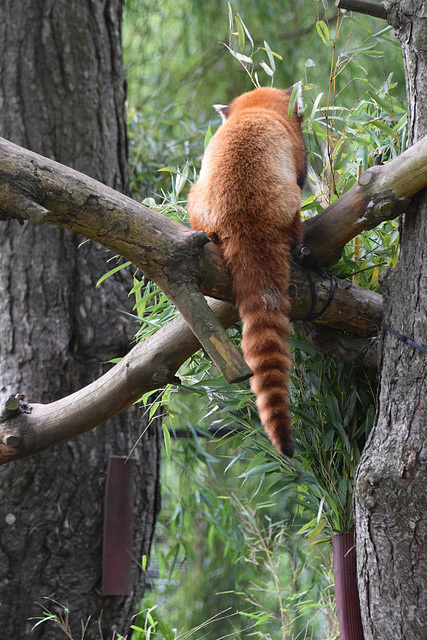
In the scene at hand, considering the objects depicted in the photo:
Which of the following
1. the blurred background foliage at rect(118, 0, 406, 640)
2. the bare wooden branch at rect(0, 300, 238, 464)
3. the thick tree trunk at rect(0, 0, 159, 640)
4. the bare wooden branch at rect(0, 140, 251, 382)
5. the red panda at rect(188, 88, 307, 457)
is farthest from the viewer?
the thick tree trunk at rect(0, 0, 159, 640)

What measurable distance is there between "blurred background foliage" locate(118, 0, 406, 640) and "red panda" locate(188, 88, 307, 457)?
0.15 metres

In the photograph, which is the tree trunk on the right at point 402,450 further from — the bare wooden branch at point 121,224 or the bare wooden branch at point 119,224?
the bare wooden branch at point 119,224

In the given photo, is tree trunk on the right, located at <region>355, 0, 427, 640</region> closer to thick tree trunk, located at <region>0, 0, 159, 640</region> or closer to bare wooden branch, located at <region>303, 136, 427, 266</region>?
bare wooden branch, located at <region>303, 136, 427, 266</region>

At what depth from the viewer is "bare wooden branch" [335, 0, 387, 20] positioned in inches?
39.3

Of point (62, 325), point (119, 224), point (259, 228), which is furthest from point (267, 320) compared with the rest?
point (62, 325)

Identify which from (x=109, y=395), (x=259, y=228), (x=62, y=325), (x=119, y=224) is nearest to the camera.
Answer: (x=119, y=224)

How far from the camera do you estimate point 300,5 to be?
2.61m

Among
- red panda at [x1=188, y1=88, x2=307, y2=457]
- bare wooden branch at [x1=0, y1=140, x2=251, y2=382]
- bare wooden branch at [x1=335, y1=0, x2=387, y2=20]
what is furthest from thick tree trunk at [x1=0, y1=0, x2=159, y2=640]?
bare wooden branch at [x1=335, y1=0, x2=387, y2=20]

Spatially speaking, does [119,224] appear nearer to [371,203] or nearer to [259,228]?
[259,228]

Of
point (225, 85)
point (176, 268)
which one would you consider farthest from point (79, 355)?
point (225, 85)

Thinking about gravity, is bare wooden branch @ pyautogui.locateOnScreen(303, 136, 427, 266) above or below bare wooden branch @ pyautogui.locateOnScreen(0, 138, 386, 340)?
above

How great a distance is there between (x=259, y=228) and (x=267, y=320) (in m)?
0.16

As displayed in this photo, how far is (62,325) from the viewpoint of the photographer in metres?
1.77

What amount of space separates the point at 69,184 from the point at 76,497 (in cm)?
108
